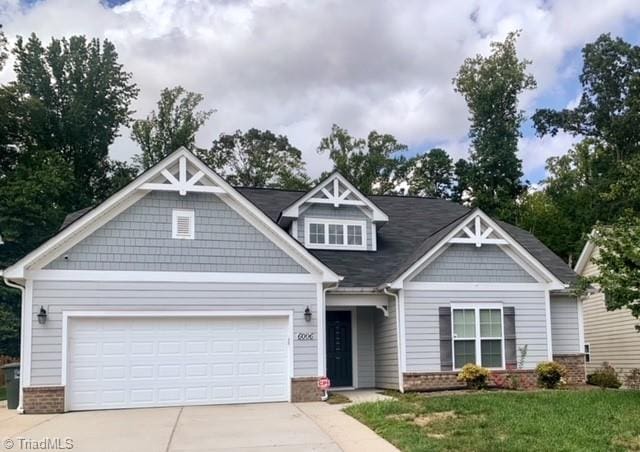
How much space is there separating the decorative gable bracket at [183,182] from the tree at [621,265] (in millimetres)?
8209

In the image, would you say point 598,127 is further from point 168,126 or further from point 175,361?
point 175,361

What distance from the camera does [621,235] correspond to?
12672mm

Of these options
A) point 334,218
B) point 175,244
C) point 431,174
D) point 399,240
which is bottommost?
point 175,244

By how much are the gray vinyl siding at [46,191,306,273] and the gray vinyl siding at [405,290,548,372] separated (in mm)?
3184

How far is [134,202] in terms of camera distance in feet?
47.6

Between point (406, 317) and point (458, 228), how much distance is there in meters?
2.65

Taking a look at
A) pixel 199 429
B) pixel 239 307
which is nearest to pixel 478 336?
pixel 239 307

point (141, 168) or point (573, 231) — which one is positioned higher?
point (141, 168)

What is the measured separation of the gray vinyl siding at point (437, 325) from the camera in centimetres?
1600

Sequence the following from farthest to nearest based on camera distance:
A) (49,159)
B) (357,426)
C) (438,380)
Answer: (49,159)
(438,380)
(357,426)

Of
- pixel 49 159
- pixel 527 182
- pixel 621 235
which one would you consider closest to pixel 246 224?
pixel 621 235

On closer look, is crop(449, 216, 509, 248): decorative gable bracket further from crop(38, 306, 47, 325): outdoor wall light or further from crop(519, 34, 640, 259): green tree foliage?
crop(519, 34, 640, 259): green tree foliage

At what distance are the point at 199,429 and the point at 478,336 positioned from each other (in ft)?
26.8

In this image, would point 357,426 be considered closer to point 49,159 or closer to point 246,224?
point 246,224
